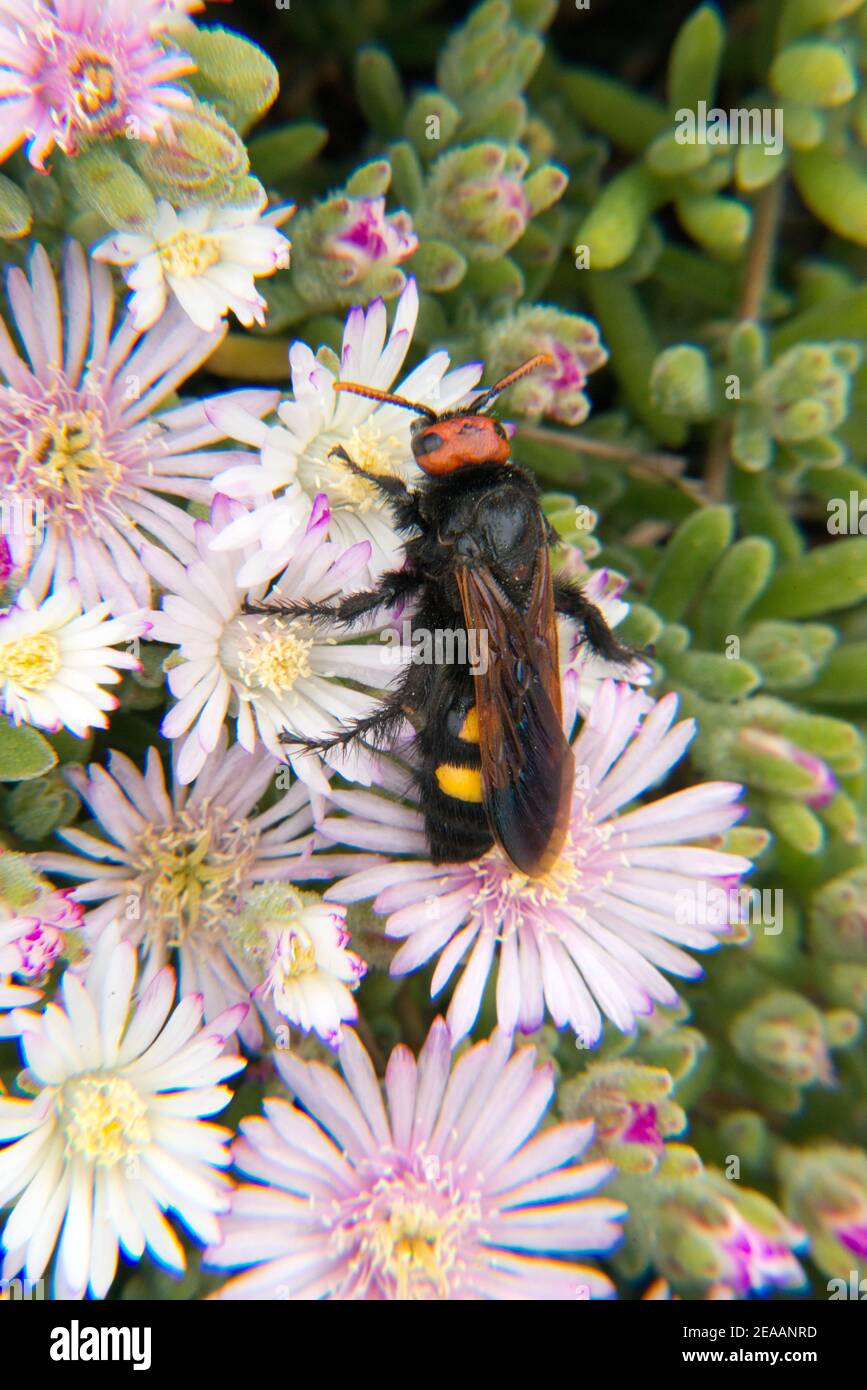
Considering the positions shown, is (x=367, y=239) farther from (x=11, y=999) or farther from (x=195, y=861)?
(x=11, y=999)

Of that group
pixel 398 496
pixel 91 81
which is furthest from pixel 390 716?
pixel 91 81

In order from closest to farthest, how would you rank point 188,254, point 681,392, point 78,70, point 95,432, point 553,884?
point 78,70
point 188,254
point 95,432
point 553,884
point 681,392

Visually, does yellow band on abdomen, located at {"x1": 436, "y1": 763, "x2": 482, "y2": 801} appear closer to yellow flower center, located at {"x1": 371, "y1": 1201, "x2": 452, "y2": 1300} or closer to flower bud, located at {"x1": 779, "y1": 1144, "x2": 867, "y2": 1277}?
yellow flower center, located at {"x1": 371, "y1": 1201, "x2": 452, "y2": 1300}

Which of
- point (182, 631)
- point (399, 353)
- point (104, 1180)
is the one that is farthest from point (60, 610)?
point (104, 1180)

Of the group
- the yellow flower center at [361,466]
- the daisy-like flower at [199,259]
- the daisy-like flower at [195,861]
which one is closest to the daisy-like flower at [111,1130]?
the daisy-like flower at [195,861]

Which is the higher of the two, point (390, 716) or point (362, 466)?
point (362, 466)

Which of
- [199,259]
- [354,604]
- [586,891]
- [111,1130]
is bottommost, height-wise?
[111,1130]
